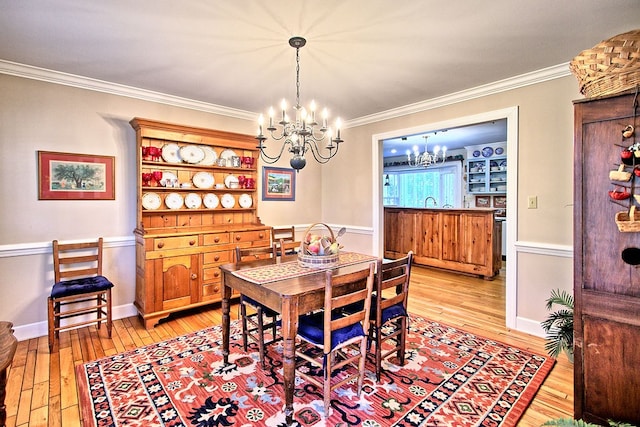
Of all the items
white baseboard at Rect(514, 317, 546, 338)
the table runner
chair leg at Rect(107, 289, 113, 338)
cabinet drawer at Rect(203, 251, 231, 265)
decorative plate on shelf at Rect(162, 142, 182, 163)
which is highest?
decorative plate on shelf at Rect(162, 142, 182, 163)

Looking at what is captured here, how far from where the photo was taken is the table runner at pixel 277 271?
213 cm

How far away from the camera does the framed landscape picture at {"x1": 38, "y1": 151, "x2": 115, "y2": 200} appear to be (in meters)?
2.96

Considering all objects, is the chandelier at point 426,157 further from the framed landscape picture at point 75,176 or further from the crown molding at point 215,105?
the framed landscape picture at point 75,176

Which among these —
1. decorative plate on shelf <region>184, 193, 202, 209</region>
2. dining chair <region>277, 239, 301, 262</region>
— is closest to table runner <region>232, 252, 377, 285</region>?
dining chair <region>277, 239, 301, 262</region>

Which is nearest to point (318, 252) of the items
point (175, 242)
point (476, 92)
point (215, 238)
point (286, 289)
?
point (286, 289)

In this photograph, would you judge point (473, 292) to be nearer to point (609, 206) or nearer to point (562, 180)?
point (562, 180)

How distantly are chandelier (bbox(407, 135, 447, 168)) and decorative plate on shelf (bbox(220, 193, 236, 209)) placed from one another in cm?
401

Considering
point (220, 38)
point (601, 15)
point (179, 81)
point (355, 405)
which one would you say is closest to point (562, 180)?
point (601, 15)

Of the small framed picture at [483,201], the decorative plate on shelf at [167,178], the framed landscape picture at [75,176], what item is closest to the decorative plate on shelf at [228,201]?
the decorative plate on shelf at [167,178]

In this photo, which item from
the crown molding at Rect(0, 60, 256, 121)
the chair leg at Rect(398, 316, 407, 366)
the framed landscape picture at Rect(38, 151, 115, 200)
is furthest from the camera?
the framed landscape picture at Rect(38, 151, 115, 200)

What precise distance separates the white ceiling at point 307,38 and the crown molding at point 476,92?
10cm

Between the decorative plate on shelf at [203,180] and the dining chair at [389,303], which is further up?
the decorative plate on shelf at [203,180]

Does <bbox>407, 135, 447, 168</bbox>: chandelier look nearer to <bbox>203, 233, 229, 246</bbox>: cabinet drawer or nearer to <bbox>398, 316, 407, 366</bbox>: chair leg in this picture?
<bbox>203, 233, 229, 246</bbox>: cabinet drawer

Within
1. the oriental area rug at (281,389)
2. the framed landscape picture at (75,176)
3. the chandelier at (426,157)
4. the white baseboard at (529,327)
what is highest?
the chandelier at (426,157)
